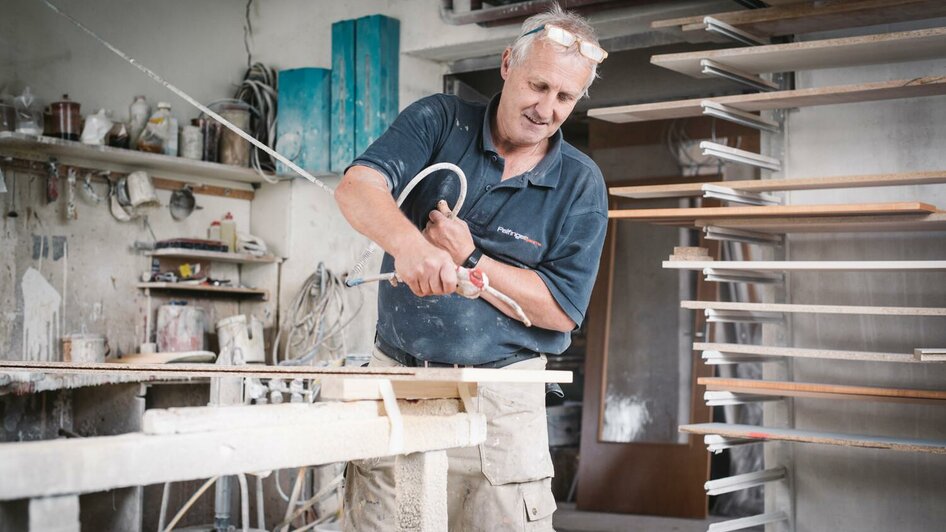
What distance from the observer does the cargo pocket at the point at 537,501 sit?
2.21 m

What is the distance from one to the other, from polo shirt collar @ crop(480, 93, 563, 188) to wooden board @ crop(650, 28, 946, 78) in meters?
1.44

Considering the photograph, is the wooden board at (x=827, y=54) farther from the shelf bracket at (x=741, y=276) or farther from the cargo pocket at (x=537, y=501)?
the cargo pocket at (x=537, y=501)

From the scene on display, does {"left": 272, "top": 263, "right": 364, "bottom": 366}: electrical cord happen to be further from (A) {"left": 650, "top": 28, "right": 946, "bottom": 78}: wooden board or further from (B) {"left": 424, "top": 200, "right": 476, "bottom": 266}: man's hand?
(B) {"left": 424, "top": 200, "right": 476, "bottom": 266}: man's hand

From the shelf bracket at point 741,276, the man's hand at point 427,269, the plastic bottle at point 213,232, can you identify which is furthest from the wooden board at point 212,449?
the plastic bottle at point 213,232

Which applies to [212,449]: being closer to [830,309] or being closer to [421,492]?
[421,492]

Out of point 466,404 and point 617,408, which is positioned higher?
point 466,404

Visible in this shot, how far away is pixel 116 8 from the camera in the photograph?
16.6ft

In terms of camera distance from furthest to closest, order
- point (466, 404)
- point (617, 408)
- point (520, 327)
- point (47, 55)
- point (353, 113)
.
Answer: point (617, 408) → point (353, 113) → point (47, 55) → point (520, 327) → point (466, 404)

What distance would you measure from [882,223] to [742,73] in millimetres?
812

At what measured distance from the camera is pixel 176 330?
5.01 meters

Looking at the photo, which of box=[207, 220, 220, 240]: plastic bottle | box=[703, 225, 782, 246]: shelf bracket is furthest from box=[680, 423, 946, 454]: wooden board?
box=[207, 220, 220, 240]: plastic bottle

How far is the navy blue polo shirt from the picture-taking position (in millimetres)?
2271

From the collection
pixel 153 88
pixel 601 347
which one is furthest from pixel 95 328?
pixel 601 347

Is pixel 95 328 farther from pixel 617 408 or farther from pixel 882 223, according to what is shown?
pixel 882 223
